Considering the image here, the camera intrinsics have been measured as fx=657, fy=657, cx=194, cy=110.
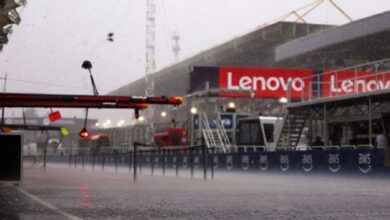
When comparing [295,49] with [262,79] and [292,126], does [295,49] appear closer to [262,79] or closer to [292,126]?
[262,79]

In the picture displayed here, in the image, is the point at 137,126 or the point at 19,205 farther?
the point at 137,126

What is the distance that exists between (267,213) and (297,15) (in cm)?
5509

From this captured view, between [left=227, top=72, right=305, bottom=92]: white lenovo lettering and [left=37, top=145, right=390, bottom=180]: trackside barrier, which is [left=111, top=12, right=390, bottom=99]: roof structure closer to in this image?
[left=227, top=72, right=305, bottom=92]: white lenovo lettering

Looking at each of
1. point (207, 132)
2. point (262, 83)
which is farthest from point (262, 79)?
point (207, 132)

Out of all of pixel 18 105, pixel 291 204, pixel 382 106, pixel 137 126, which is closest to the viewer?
pixel 291 204

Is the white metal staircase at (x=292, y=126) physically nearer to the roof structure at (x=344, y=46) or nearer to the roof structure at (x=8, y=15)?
the roof structure at (x=344, y=46)

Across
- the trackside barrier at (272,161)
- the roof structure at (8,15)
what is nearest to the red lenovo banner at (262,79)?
the trackside barrier at (272,161)

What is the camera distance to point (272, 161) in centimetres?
2638

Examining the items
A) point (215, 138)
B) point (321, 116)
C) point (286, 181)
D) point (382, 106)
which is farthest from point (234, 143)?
point (286, 181)

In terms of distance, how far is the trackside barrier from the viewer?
21.0 metres

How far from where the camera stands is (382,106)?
29547 mm

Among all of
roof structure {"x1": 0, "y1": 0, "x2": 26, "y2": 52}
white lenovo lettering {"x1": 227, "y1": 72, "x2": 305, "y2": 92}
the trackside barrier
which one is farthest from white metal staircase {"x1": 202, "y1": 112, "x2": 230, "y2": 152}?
roof structure {"x1": 0, "y1": 0, "x2": 26, "y2": 52}

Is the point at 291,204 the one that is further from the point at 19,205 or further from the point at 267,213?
the point at 19,205

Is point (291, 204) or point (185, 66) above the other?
point (185, 66)
